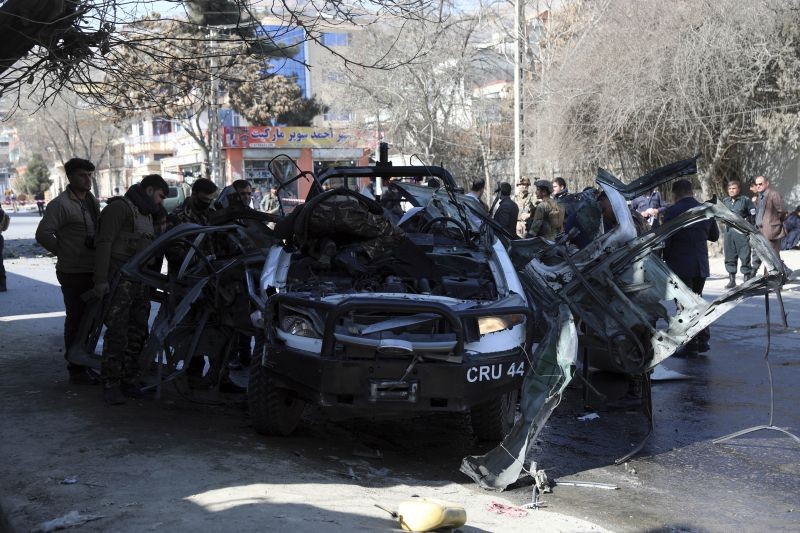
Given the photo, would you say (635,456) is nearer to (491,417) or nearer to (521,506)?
(491,417)

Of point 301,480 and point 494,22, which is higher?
point 494,22

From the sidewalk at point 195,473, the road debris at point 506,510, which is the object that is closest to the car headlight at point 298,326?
the sidewalk at point 195,473

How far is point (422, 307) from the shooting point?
5.40 m

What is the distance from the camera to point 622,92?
20469 mm

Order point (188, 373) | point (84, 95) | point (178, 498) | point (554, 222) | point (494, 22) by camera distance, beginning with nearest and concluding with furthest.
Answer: point (178, 498) → point (188, 373) → point (84, 95) → point (554, 222) → point (494, 22)

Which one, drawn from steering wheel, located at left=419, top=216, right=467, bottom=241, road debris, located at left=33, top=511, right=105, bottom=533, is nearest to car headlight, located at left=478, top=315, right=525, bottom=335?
steering wheel, located at left=419, top=216, right=467, bottom=241

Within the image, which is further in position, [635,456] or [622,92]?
[622,92]

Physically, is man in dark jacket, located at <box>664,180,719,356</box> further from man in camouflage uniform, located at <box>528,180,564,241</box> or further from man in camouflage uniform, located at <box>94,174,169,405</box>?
man in camouflage uniform, located at <box>94,174,169,405</box>

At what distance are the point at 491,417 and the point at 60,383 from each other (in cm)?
417

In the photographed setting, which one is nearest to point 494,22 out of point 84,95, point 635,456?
point 84,95

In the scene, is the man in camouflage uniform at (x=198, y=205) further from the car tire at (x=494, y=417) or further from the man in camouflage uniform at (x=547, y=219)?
the man in camouflage uniform at (x=547, y=219)

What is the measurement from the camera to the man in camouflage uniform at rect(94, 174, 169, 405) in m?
6.84

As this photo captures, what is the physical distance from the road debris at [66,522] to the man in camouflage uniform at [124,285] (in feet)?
8.61

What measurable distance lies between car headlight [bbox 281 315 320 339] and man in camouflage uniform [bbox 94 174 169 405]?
5.63 ft
